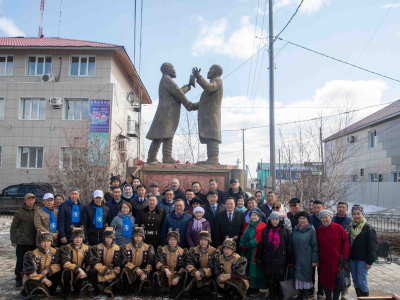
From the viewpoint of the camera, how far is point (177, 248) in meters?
5.14

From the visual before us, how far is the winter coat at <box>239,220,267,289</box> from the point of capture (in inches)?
201

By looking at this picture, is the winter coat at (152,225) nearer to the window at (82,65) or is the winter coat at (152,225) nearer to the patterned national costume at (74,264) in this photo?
the patterned national costume at (74,264)

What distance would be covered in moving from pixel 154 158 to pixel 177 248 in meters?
3.15

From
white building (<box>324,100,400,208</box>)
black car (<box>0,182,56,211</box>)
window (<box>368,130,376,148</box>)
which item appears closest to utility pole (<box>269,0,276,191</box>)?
white building (<box>324,100,400,208</box>)

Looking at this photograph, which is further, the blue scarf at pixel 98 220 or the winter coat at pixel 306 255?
the blue scarf at pixel 98 220

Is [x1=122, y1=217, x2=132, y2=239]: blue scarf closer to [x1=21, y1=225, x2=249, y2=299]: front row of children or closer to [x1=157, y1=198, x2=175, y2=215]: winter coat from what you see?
[x1=21, y1=225, x2=249, y2=299]: front row of children

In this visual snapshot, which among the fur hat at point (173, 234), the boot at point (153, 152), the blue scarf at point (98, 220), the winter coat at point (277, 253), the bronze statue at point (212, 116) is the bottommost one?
the winter coat at point (277, 253)

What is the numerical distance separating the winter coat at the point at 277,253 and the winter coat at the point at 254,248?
0.11 m

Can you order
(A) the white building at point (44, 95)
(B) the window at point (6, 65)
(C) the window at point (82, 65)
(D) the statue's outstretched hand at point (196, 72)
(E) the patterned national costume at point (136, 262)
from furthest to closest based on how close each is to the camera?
1. (B) the window at point (6, 65)
2. (C) the window at point (82, 65)
3. (A) the white building at point (44, 95)
4. (D) the statue's outstretched hand at point (196, 72)
5. (E) the patterned national costume at point (136, 262)

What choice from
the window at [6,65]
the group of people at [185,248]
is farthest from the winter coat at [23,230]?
the window at [6,65]

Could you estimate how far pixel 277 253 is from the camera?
4.82 m

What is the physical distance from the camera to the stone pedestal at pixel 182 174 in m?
7.42

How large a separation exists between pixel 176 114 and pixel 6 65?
56.2ft

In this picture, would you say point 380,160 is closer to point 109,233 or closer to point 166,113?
point 166,113
